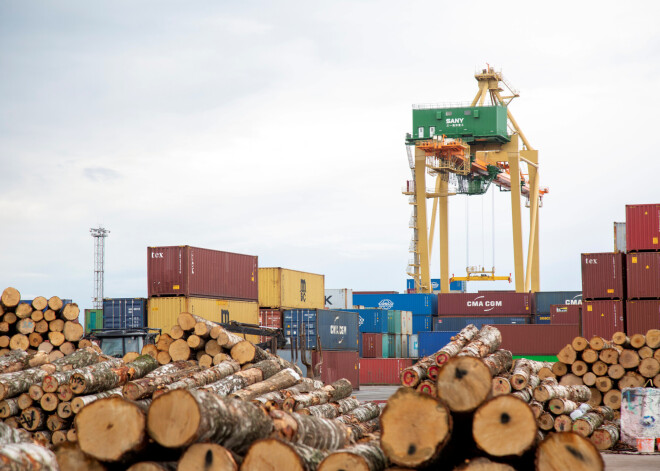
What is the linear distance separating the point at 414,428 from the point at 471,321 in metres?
34.6

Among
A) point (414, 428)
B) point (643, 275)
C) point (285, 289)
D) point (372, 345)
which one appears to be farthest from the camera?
point (372, 345)

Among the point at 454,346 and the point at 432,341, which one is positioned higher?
the point at 454,346

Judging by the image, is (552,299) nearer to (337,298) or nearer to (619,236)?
(337,298)

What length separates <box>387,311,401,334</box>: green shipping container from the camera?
39.3m

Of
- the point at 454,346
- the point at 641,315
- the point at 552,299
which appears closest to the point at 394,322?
the point at 552,299

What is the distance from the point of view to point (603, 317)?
23594mm

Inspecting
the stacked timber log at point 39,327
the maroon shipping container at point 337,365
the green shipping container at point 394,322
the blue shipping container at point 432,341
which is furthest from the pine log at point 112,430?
the green shipping container at point 394,322

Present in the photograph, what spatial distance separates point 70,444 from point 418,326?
3867 cm

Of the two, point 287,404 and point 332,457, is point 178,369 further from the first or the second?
point 332,457

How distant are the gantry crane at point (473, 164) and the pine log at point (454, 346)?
30711 mm

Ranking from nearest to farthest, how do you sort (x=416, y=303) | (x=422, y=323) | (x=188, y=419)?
(x=188, y=419)
(x=422, y=323)
(x=416, y=303)

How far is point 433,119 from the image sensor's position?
45.6 meters

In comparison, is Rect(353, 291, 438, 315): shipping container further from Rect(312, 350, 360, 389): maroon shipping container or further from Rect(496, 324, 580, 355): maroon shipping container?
Rect(312, 350, 360, 389): maroon shipping container

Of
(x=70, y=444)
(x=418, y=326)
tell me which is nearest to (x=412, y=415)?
(x=70, y=444)
